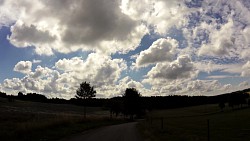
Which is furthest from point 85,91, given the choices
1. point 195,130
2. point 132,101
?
point 195,130

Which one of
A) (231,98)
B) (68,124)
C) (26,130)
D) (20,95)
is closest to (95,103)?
(20,95)

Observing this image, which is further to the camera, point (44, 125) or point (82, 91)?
point (82, 91)

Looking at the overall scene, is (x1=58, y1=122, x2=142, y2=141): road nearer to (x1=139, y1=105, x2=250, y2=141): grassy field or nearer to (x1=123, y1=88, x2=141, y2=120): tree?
(x1=139, y1=105, x2=250, y2=141): grassy field

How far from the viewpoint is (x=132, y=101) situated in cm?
9369

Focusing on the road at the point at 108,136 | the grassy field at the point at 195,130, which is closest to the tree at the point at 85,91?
the grassy field at the point at 195,130

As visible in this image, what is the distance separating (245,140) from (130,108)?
68408 millimetres

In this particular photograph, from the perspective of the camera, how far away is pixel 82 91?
74500mm

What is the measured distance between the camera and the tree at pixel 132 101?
93312 mm

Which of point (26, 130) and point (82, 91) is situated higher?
point (82, 91)

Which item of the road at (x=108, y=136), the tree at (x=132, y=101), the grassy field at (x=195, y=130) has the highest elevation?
the tree at (x=132, y=101)

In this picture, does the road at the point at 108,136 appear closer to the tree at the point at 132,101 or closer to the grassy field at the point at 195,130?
the grassy field at the point at 195,130

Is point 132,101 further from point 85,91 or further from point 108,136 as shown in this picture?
point 108,136

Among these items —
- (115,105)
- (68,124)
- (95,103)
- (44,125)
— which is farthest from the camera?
(95,103)

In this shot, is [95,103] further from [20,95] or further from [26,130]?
[26,130]
